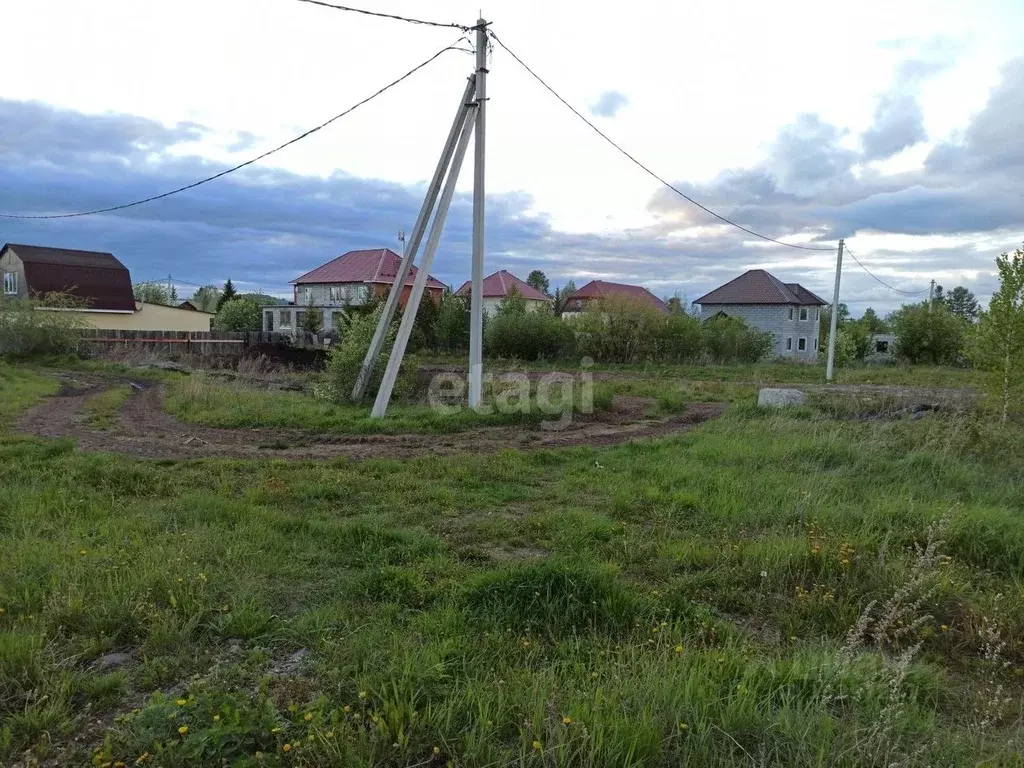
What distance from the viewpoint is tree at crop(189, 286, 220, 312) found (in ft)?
232

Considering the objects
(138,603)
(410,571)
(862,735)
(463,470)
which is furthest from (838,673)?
(463,470)

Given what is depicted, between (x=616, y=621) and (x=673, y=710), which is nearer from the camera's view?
(x=673, y=710)

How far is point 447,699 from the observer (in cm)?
248

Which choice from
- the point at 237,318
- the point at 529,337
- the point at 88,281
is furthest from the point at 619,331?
the point at 237,318

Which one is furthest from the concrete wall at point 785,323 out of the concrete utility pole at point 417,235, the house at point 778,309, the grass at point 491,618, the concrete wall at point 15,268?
the concrete wall at point 15,268

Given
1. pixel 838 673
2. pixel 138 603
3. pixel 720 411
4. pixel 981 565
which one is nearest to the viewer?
pixel 838 673

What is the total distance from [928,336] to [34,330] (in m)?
39.0

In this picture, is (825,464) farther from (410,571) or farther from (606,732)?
(606,732)

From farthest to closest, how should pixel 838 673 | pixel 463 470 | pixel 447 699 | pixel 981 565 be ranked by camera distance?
pixel 463 470
pixel 981 565
pixel 838 673
pixel 447 699

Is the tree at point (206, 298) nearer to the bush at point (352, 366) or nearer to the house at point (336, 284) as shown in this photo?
the house at point (336, 284)

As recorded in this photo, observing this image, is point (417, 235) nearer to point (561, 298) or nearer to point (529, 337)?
point (529, 337)

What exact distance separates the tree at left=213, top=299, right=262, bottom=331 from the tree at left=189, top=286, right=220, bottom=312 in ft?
77.7

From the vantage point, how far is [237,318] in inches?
1838

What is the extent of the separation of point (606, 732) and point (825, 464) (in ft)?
19.3
